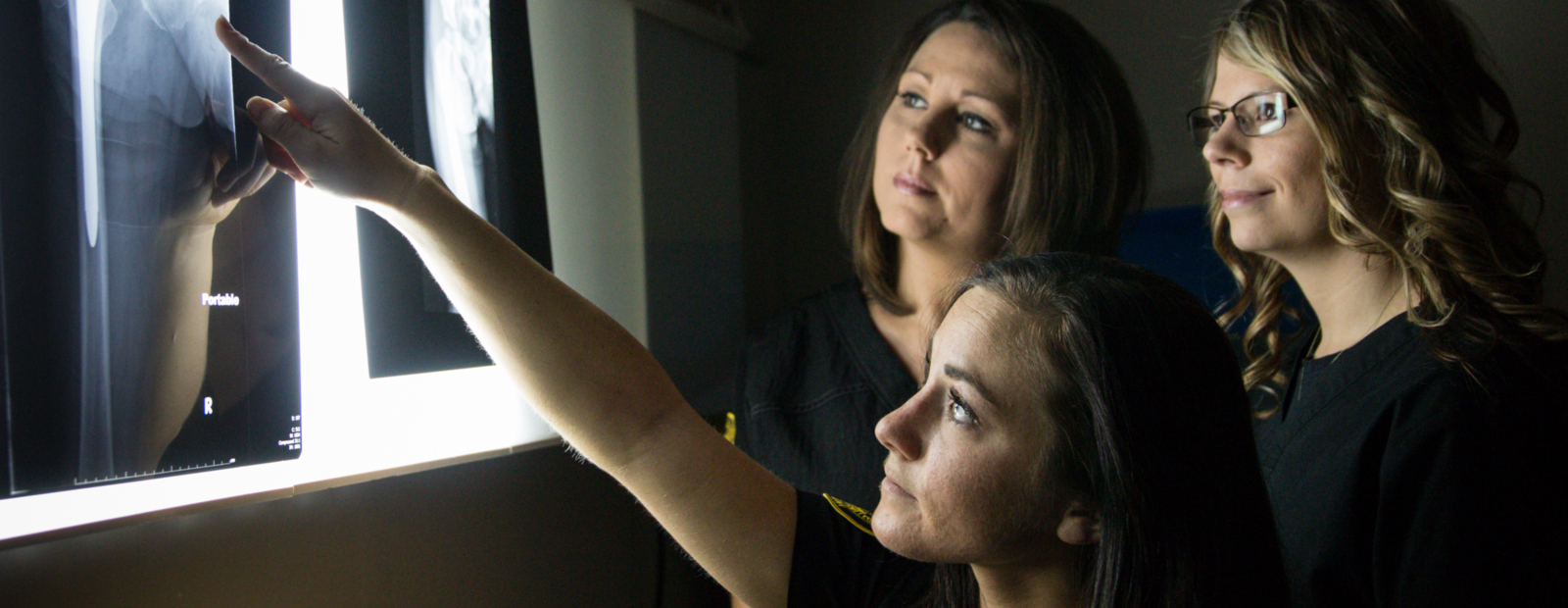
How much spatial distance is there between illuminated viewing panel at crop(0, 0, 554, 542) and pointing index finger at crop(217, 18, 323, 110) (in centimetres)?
10

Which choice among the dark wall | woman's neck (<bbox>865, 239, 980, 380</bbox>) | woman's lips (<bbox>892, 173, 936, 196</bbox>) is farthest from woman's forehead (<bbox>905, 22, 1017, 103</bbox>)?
the dark wall

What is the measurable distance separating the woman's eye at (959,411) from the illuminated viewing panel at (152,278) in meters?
0.64

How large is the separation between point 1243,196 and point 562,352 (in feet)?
3.02

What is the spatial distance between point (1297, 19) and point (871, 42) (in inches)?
45.7

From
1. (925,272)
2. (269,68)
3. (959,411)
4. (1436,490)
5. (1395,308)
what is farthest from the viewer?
(925,272)

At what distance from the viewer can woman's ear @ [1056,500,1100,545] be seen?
0.83 meters

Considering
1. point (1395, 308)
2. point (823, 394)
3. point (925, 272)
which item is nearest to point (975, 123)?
point (925, 272)

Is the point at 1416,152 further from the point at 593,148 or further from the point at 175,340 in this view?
the point at 175,340

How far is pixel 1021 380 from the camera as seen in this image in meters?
0.84

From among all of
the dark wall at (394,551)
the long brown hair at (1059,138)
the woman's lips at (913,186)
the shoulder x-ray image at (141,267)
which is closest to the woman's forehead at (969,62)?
the long brown hair at (1059,138)

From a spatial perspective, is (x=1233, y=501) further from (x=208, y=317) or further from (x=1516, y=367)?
(x=208, y=317)

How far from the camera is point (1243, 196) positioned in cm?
124

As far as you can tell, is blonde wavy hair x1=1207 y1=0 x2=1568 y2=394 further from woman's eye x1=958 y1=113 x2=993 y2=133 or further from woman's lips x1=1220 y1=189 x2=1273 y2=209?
woman's eye x1=958 y1=113 x2=993 y2=133

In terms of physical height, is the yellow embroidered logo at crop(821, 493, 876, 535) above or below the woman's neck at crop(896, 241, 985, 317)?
below
